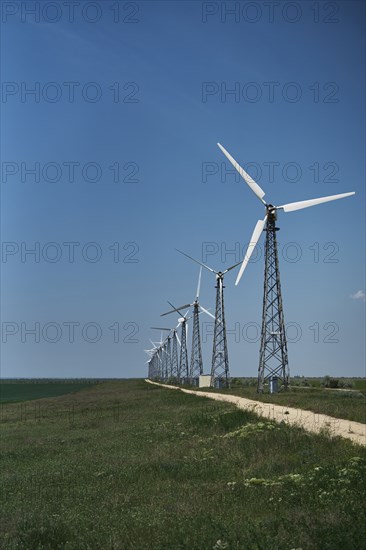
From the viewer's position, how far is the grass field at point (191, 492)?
31.9ft

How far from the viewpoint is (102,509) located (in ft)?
42.1

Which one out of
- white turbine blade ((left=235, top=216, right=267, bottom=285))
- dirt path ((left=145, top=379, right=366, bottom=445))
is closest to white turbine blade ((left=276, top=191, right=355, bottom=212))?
white turbine blade ((left=235, top=216, right=267, bottom=285))

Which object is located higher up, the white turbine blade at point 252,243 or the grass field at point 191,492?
the white turbine blade at point 252,243

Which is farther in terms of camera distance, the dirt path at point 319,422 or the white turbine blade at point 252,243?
the white turbine blade at point 252,243

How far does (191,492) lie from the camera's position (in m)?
13.6

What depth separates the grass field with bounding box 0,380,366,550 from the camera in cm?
971

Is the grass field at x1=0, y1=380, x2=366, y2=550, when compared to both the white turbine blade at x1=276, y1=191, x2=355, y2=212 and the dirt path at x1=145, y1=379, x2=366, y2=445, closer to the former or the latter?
the dirt path at x1=145, y1=379, x2=366, y2=445

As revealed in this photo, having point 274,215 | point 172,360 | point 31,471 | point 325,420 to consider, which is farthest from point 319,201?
point 172,360

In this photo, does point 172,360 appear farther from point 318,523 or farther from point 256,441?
point 318,523

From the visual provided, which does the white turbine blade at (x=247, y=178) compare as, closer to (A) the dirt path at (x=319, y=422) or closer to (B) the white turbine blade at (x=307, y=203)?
(B) the white turbine blade at (x=307, y=203)

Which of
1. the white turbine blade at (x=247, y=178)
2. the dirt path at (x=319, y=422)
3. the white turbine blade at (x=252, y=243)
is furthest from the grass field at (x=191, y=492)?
the white turbine blade at (x=247, y=178)

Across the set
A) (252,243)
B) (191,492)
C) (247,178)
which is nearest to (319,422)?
(191,492)

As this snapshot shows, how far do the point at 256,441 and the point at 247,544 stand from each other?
11.1m

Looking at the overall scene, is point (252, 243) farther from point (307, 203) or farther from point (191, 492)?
point (191, 492)
